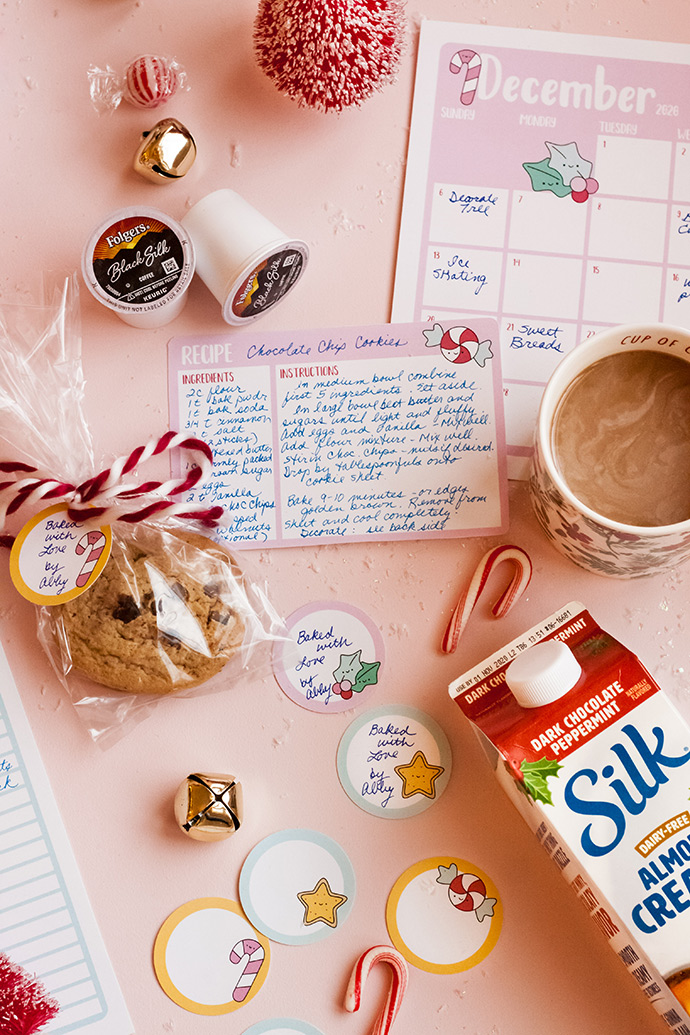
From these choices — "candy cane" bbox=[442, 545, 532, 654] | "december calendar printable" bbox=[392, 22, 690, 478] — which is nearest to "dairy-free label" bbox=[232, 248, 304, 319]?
"december calendar printable" bbox=[392, 22, 690, 478]

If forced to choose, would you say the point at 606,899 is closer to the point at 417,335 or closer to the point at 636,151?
the point at 417,335

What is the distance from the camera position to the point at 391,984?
79cm

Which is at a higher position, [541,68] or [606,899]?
[541,68]

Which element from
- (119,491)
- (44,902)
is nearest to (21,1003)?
(44,902)

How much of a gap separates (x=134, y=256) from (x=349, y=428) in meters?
0.26

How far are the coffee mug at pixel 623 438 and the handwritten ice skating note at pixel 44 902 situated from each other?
1.78ft

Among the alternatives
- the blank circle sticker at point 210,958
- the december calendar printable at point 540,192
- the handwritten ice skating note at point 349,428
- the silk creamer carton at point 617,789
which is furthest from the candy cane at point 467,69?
the blank circle sticker at point 210,958

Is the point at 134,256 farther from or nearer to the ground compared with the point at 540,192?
farther from the ground

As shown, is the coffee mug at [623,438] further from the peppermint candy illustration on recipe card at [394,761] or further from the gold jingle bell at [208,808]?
the gold jingle bell at [208,808]

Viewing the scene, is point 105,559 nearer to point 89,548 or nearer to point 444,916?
point 89,548

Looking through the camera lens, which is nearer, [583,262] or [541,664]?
[541,664]

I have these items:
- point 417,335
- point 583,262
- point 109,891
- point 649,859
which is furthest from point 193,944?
point 583,262

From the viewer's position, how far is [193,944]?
0.80m

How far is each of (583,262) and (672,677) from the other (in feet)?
1.36
